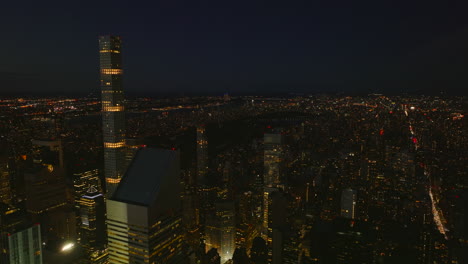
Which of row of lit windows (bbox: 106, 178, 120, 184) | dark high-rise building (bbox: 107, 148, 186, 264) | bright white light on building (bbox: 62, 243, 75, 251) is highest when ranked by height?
dark high-rise building (bbox: 107, 148, 186, 264)

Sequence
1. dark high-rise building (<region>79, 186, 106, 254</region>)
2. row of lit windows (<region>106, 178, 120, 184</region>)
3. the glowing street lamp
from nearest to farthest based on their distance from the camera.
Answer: the glowing street lamp, dark high-rise building (<region>79, 186, 106, 254</region>), row of lit windows (<region>106, 178, 120, 184</region>)

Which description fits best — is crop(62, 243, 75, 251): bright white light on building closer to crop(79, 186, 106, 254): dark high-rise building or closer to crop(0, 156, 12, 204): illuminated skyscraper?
crop(79, 186, 106, 254): dark high-rise building

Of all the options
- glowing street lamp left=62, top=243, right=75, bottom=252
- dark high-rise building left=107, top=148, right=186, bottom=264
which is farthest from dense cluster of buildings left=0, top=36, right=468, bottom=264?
glowing street lamp left=62, top=243, right=75, bottom=252

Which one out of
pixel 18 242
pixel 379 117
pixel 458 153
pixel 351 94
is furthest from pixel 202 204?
pixel 351 94

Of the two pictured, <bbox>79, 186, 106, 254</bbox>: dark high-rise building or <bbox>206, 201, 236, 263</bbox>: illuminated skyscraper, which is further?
<bbox>206, 201, 236, 263</bbox>: illuminated skyscraper

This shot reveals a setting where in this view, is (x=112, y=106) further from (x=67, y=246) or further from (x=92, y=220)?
(x=67, y=246)

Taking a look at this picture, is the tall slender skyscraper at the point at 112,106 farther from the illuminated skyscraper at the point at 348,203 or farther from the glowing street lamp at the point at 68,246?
the illuminated skyscraper at the point at 348,203

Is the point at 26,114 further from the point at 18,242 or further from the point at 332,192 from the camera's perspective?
the point at 332,192
